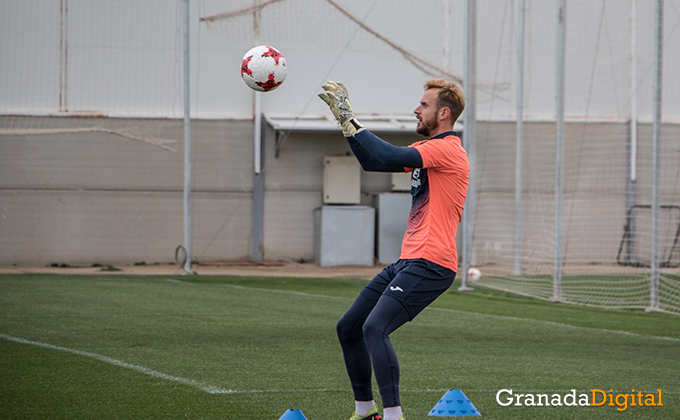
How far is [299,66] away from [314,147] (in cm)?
240

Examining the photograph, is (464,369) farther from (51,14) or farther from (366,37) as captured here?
(51,14)

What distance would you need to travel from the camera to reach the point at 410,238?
4234mm

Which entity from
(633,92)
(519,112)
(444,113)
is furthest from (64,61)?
(444,113)

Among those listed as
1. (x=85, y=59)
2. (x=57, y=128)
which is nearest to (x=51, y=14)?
(x=85, y=59)

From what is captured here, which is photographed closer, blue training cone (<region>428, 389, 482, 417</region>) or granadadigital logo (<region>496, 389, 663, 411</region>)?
blue training cone (<region>428, 389, 482, 417</region>)

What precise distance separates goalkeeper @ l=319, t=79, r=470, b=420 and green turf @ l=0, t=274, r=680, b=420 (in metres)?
0.89

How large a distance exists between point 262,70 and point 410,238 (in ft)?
6.30

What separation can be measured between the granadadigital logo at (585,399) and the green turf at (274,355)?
11 cm

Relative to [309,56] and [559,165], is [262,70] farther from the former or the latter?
[309,56]

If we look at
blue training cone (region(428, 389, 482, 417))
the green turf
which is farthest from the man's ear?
the green turf

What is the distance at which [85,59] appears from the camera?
19609 mm

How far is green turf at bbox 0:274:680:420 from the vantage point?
510 centimetres

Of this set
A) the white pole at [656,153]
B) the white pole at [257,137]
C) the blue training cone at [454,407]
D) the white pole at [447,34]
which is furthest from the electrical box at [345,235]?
the blue training cone at [454,407]

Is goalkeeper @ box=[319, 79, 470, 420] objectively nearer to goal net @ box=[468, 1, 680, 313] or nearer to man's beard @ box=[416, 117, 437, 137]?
man's beard @ box=[416, 117, 437, 137]
